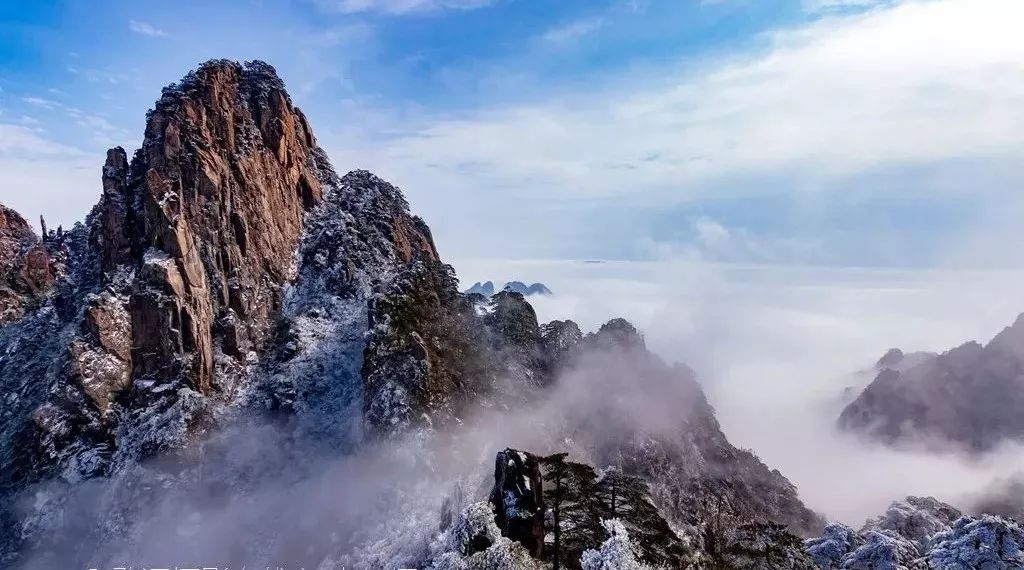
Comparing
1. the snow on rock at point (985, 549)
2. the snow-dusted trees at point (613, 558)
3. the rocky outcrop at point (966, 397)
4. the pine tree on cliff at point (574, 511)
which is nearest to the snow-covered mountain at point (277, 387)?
the snow on rock at point (985, 549)

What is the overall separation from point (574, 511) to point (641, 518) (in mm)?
3578

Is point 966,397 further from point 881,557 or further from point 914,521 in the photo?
point 881,557

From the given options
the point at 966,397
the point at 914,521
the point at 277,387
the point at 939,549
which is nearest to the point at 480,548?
the point at 939,549

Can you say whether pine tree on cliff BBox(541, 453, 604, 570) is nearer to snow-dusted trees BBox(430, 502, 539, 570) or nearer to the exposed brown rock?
snow-dusted trees BBox(430, 502, 539, 570)

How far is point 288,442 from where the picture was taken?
6794 cm

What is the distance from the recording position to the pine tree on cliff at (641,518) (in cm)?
3086

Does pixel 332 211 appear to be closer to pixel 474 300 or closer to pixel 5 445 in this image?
pixel 474 300

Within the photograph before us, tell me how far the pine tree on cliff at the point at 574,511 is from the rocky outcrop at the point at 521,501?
0.91 metres

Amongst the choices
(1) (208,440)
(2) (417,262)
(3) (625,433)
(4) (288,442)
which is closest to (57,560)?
(1) (208,440)

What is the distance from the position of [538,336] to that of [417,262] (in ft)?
73.8

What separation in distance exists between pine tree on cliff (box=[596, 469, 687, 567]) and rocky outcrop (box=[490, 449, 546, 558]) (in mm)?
3894

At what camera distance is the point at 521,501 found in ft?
95.2

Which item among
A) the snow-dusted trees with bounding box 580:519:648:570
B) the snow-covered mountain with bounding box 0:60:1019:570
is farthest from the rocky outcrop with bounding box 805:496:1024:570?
the snow-dusted trees with bounding box 580:519:648:570

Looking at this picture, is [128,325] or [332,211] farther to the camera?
[332,211]
